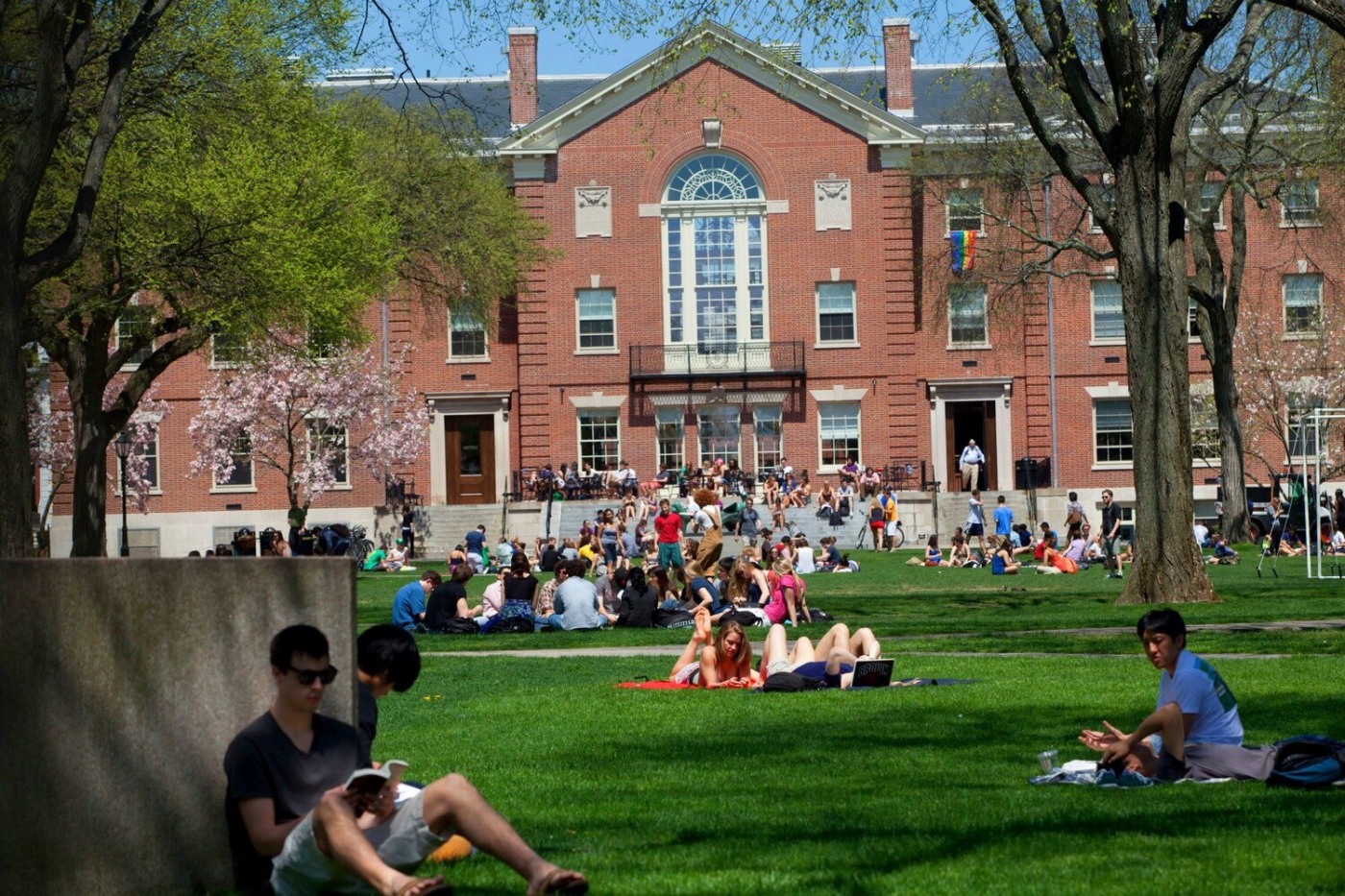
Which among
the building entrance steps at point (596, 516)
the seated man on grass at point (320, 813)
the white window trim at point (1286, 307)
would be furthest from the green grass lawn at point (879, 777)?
the white window trim at point (1286, 307)

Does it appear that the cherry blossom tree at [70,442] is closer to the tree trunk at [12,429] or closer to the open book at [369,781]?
the tree trunk at [12,429]

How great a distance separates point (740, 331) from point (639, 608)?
1142 inches

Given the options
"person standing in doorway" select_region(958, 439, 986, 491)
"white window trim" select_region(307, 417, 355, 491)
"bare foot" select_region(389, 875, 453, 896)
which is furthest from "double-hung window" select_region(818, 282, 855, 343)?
"bare foot" select_region(389, 875, 453, 896)

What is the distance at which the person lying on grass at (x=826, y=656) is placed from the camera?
14703 millimetres

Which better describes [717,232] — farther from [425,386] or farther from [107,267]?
[107,267]

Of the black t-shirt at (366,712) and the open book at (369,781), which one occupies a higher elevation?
the black t-shirt at (366,712)

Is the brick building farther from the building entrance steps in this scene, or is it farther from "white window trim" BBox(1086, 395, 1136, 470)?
the building entrance steps

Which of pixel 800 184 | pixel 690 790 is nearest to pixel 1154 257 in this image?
pixel 690 790

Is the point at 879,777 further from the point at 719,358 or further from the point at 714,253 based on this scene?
the point at 714,253

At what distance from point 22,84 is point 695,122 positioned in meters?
31.6

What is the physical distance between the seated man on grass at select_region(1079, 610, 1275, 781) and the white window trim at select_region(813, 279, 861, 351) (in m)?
42.5

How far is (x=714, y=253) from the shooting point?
170 feet

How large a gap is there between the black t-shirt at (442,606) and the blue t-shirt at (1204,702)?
46.6 ft

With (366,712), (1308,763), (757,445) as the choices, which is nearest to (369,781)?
(366,712)
